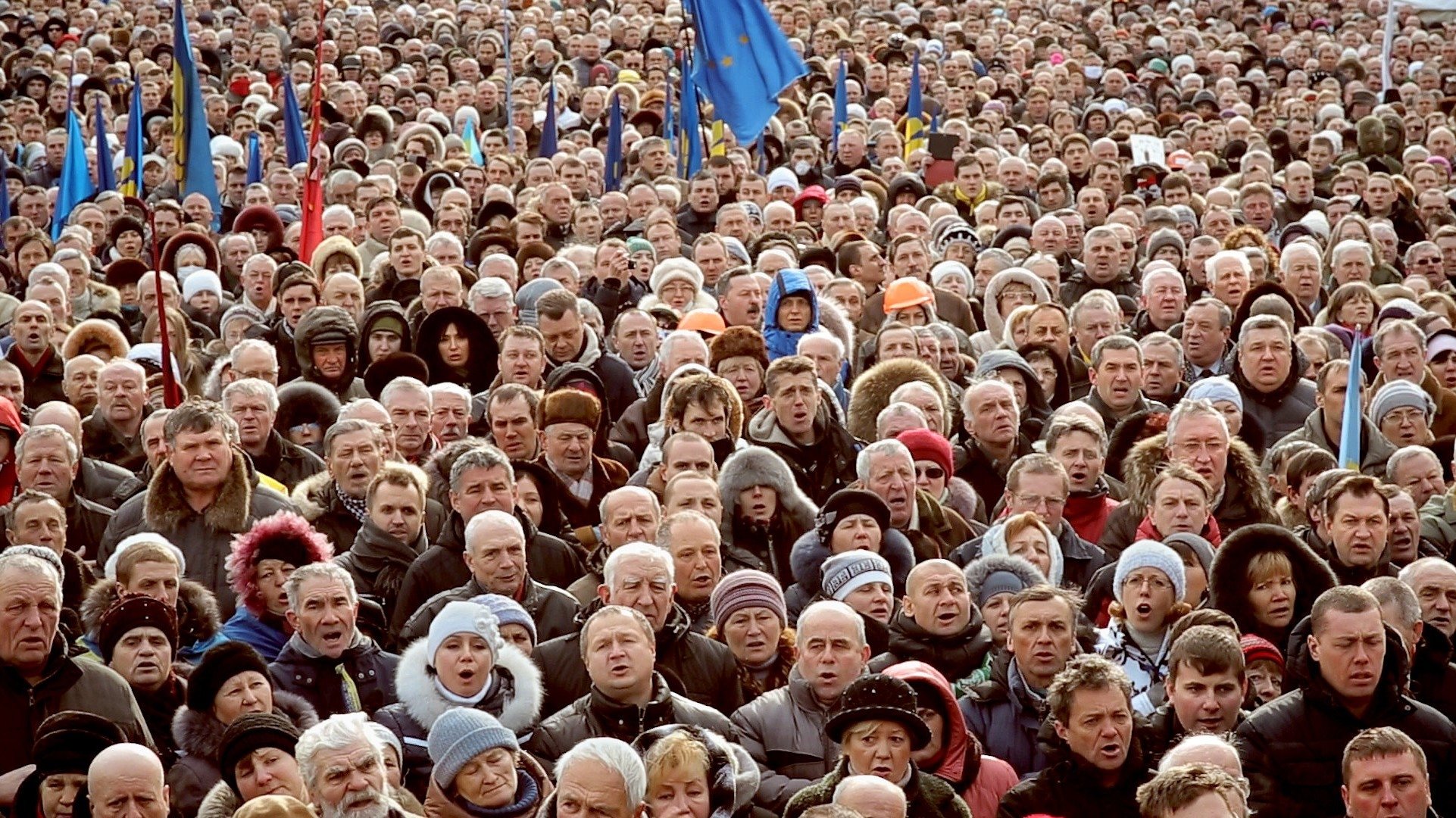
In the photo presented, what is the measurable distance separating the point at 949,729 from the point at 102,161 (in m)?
11.8

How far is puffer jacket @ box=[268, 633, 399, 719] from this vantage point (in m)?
7.78

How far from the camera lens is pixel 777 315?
12141 mm

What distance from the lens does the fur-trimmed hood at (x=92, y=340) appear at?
11641mm

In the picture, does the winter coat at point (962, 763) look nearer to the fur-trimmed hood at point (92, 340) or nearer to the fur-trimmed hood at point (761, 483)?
the fur-trimmed hood at point (761, 483)

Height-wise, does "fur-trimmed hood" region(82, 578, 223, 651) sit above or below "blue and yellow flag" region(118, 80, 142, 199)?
below

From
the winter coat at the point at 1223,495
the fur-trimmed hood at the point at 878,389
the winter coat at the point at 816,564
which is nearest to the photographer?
the winter coat at the point at 816,564

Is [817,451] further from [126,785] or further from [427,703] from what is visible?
[126,785]

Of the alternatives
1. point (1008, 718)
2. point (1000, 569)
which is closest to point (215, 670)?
point (1008, 718)

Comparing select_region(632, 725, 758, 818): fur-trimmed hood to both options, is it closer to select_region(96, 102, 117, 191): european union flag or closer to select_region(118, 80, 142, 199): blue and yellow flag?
select_region(118, 80, 142, 199): blue and yellow flag

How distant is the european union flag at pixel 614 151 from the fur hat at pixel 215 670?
1040cm

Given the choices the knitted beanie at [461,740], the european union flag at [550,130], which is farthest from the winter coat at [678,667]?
the european union flag at [550,130]

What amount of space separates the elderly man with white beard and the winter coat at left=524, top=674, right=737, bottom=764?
0.92 meters

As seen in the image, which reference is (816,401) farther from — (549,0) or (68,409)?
(549,0)

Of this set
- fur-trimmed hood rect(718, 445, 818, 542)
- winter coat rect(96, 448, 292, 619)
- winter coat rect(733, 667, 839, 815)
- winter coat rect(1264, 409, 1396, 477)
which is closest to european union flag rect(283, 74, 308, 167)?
winter coat rect(96, 448, 292, 619)
